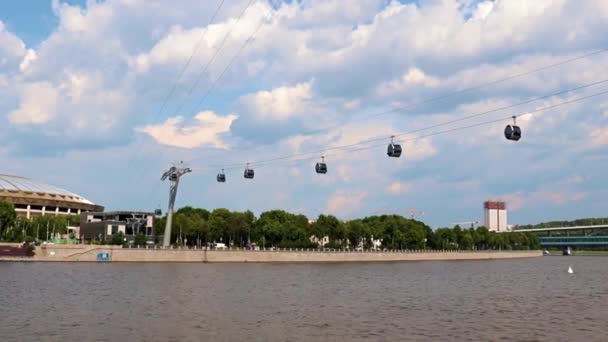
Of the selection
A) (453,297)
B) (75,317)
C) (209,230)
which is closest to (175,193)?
(209,230)

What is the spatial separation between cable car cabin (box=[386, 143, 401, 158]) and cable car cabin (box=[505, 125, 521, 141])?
11.9 m

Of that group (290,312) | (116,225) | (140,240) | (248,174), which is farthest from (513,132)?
(116,225)

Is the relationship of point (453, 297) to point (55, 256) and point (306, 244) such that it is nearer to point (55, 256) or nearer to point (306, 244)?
point (55, 256)

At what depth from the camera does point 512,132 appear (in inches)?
1658

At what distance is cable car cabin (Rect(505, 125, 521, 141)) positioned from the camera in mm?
42156

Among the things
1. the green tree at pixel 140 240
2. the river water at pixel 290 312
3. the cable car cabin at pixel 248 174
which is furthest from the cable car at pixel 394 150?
the green tree at pixel 140 240

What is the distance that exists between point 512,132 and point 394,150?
40.6 ft

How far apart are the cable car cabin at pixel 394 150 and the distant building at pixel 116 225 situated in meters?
120

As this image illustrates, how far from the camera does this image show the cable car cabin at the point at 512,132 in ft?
138

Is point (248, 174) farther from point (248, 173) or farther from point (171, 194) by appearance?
point (171, 194)

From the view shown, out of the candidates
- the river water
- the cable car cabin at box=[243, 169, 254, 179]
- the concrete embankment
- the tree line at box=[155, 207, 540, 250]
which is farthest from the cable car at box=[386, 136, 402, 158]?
the tree line at box=[155, 207, 540, 250]

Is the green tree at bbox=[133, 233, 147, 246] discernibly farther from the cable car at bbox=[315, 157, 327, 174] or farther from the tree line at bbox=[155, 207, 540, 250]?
the cable car at bbox=[315, 157, 327, 174]

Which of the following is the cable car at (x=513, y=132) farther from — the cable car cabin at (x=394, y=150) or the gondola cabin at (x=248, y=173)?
the gondola cabin at (x=248, y=173)

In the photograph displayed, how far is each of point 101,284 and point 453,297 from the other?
118 feet
